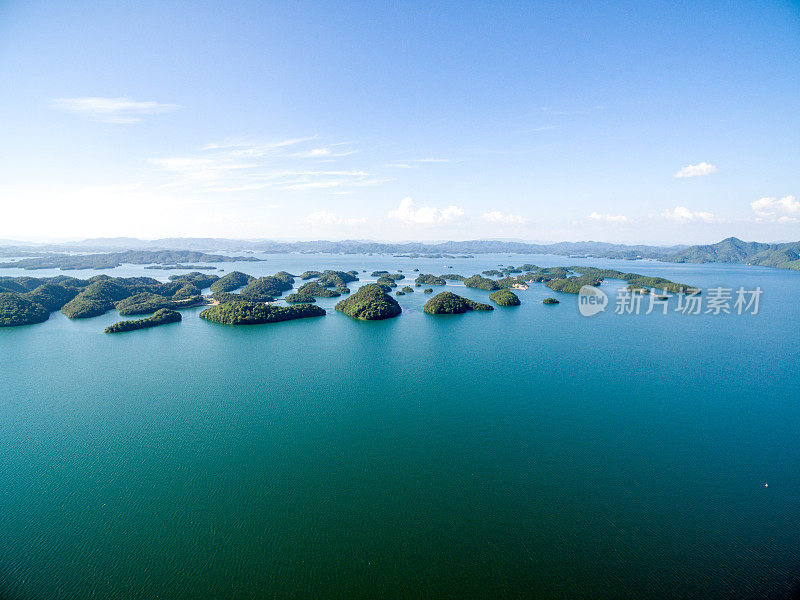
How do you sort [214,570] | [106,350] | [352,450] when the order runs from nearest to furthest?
[214,570], [352,450], [106,350]

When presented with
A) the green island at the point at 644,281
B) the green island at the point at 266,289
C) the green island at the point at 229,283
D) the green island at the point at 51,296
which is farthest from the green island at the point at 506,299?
the green island at the point at 51,296

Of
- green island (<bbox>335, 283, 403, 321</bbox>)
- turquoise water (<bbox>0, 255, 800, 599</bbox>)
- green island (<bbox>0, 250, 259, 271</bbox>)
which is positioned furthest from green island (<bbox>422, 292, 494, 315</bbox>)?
green island (<bbox>0, 250, 259, 271</bbox>)

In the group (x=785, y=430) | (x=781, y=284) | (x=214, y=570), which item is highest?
(x=781, y=284)

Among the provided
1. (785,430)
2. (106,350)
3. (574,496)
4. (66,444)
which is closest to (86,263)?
(106,350)

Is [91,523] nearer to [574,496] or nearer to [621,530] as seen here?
[574,496]

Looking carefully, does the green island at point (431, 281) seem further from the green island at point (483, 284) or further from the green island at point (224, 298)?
the green island at point (224, 298)
